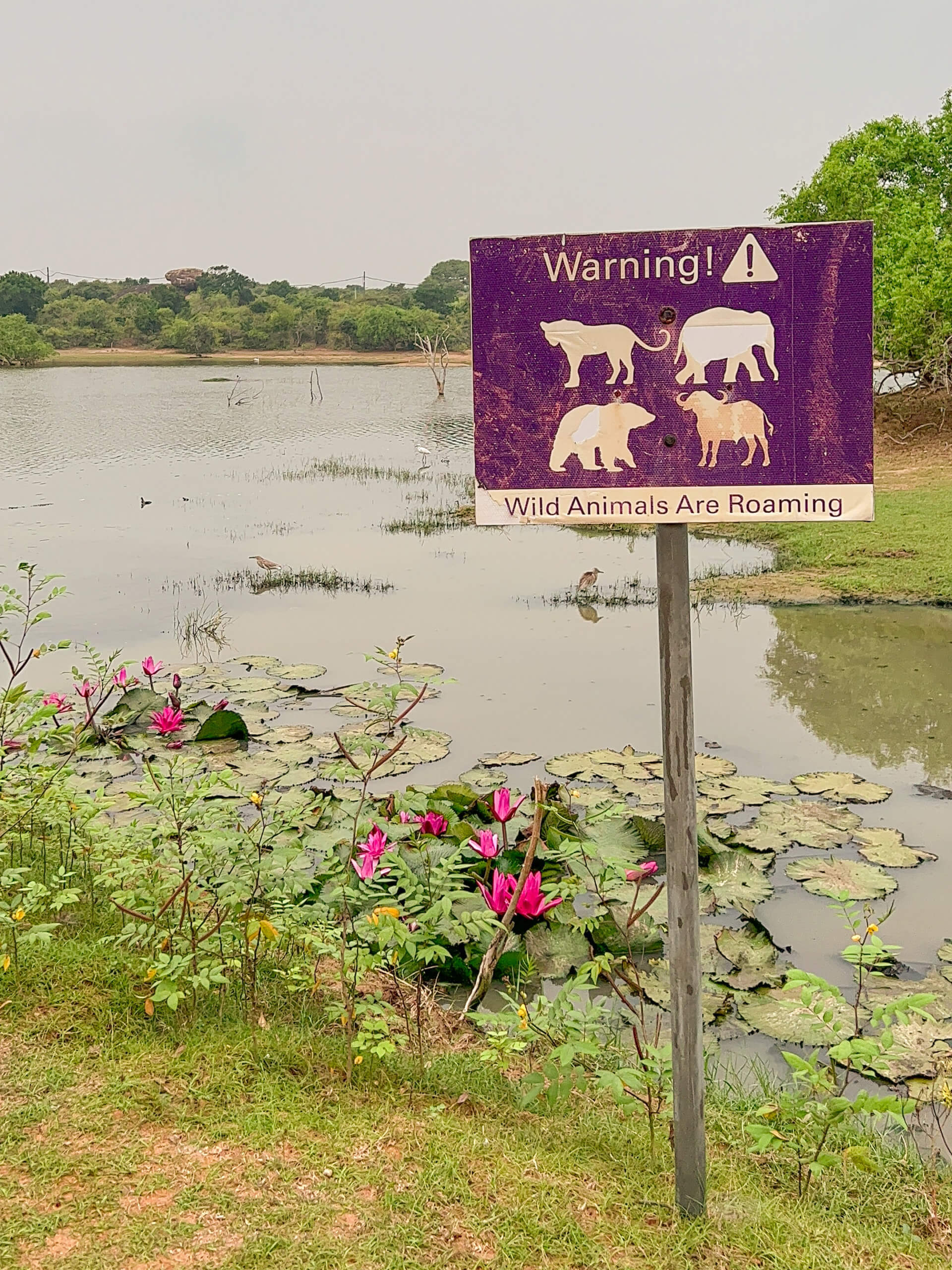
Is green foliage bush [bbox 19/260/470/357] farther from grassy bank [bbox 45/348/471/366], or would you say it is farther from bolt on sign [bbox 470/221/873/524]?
bolt on sign [bbox 470/221/873/524]

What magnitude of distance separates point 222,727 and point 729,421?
426 cm

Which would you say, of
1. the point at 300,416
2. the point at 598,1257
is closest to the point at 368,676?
the point at 598,1257

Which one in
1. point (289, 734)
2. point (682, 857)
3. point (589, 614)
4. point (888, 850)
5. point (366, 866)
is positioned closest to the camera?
point (682, 857)

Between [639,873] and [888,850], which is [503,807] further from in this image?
[888,850]

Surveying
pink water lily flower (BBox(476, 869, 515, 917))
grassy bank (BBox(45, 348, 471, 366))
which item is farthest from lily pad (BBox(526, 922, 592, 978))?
grassy bank (BBox(45, 348, 471, 366))

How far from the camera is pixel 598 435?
2.05m

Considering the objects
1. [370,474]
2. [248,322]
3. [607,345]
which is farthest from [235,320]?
→ [607,345]

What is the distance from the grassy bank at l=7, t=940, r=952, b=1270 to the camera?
2084 mm

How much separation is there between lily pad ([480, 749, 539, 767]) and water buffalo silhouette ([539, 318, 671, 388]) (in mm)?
3711

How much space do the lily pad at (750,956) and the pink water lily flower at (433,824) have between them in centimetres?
101

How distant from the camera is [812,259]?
1969 mm

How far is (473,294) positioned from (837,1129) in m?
2.09

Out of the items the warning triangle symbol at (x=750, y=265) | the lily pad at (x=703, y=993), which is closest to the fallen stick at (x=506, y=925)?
the lily pad at (x=703, y=993)

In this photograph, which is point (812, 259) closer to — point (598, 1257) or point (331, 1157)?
point (598, 1257)
